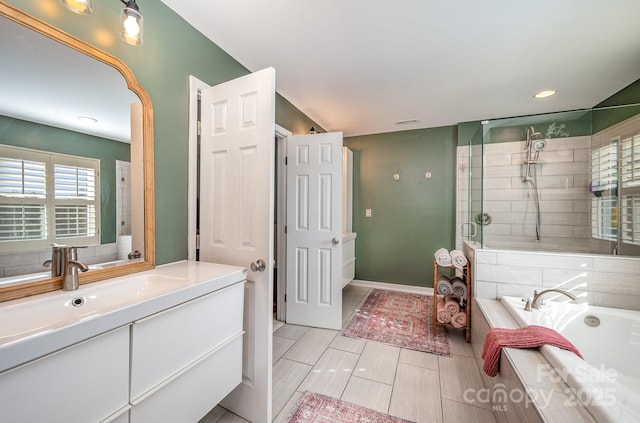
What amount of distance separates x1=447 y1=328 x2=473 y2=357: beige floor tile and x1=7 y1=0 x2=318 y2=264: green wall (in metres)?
2.36

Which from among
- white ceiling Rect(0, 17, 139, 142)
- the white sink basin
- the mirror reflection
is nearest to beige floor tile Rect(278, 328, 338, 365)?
the white sink basin

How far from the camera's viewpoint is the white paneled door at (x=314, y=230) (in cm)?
257

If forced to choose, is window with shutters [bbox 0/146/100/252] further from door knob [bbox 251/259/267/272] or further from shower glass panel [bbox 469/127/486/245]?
shower glass panel [bbox 469/127/486/245]

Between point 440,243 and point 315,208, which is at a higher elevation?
point 315,208

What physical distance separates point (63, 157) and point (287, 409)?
1.78 metres

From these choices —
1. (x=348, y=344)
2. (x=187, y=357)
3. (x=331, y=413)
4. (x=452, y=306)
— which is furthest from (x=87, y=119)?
(x=452, y=306)

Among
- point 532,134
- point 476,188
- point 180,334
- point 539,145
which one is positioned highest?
point 532,134

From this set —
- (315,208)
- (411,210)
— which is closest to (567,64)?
(411,210)

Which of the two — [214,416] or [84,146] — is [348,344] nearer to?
[214,416]

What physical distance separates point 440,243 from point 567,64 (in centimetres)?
228

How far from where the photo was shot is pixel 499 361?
4.60ft

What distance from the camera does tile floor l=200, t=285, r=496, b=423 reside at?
5.00 feet

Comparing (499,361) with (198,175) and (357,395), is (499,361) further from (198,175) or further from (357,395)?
(198,175)

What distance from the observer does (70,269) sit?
104 cm
